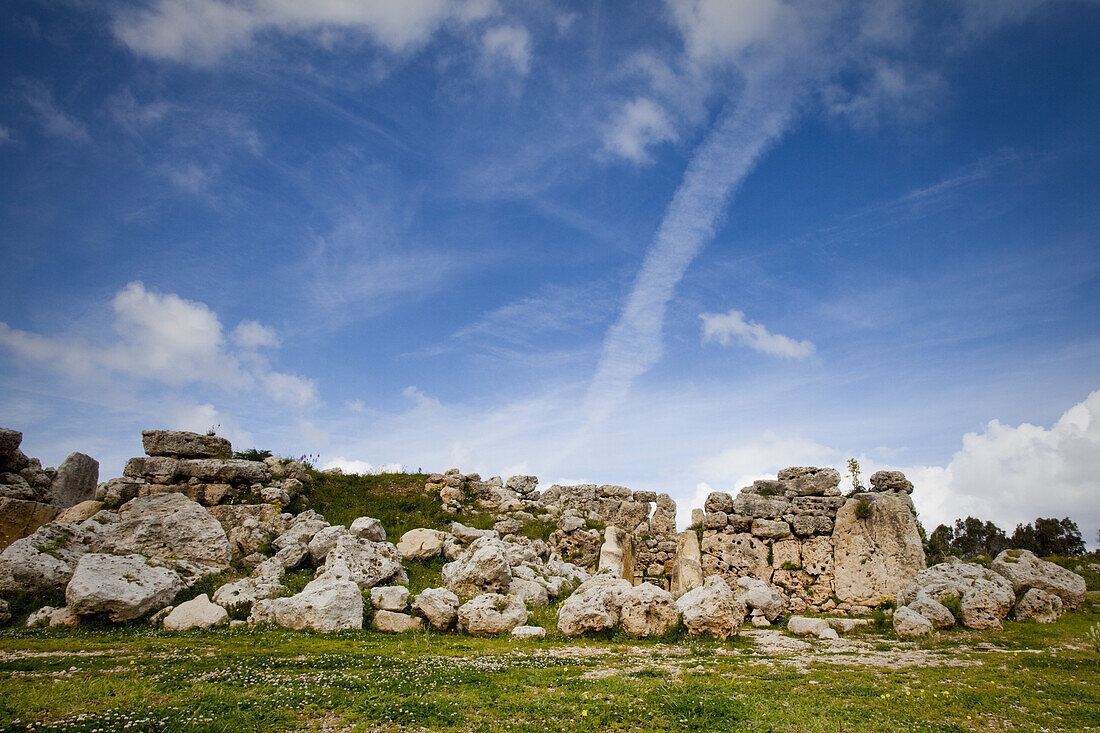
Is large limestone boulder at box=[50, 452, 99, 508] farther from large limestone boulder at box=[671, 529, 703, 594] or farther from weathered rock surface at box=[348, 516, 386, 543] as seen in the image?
large limestone boulder at box=[671, 529, 703, 594]

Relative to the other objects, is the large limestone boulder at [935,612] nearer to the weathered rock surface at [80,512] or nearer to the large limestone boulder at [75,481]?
the weathered rock surface at [80,512]

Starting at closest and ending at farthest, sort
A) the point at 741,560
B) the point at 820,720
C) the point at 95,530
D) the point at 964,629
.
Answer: the point at 820,720, the point at 964,629, the point at 95,530, the point at 741,560

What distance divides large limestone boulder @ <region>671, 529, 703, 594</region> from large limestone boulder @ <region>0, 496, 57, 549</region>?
25355 mm

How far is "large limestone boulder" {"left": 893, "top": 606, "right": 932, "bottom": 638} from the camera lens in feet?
56.5

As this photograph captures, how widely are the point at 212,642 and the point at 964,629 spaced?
21346 mm

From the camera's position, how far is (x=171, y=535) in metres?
20.1

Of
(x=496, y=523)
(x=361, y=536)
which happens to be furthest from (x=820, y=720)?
(x=496, y=523)

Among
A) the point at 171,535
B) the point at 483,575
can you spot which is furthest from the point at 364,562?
the point at 171,535

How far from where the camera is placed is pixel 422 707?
28.3 feet

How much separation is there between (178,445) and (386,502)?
9732 mm

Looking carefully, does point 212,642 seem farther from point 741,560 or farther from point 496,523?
point 741,560

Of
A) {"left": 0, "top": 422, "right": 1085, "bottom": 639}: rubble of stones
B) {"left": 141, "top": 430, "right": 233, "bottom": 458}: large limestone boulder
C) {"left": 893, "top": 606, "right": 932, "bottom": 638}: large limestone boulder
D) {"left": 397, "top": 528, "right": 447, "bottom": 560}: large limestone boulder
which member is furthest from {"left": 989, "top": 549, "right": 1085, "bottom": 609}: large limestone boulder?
Answer: {"left": 141, "top": 430, "right": 233, "bottom": 458}: large limestone boulder

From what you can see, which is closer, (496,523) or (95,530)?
(95,530)

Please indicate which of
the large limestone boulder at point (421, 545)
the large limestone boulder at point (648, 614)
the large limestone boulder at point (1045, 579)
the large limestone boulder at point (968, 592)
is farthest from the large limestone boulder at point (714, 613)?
the large limestone boulder at point (1045, 579)
